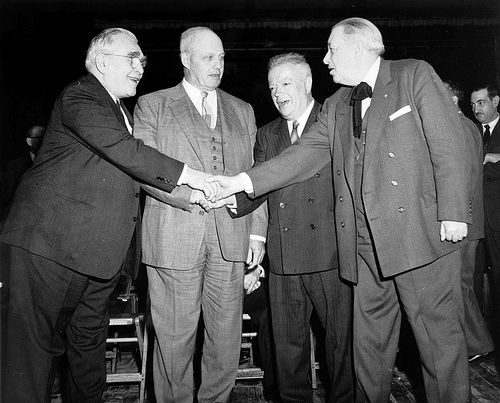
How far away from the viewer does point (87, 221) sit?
2.26m

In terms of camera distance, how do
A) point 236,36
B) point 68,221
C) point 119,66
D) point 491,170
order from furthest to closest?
point 236,36 → point 491,170 → point 119,66 → point 68,221

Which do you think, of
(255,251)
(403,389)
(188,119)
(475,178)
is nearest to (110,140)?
(188,119)

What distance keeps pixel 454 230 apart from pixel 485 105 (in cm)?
275

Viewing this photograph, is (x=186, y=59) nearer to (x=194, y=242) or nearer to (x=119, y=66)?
(x=119, y=66)

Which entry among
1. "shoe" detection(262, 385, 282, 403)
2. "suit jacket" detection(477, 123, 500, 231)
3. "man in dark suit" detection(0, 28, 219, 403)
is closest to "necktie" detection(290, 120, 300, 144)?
"man in dark suit" detection(0, 28, 219, 403)

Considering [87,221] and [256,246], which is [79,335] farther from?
[256,246]

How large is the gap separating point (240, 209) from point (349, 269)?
2.15 ft

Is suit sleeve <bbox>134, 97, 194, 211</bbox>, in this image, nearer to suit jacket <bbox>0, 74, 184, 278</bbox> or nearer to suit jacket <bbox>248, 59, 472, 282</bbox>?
suit jacket <bbox>0, 74, 184, 278</bbox>

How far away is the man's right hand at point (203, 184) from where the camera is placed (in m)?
2.30

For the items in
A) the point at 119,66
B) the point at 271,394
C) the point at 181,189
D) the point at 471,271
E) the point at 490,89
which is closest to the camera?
the point at 181,189

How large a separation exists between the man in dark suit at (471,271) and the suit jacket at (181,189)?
1.70m

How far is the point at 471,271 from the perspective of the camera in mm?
3508

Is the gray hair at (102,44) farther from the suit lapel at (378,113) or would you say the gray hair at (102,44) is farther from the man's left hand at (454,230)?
the man's left hand at (454,230)

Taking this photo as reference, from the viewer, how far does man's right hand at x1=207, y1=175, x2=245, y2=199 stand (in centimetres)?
235
